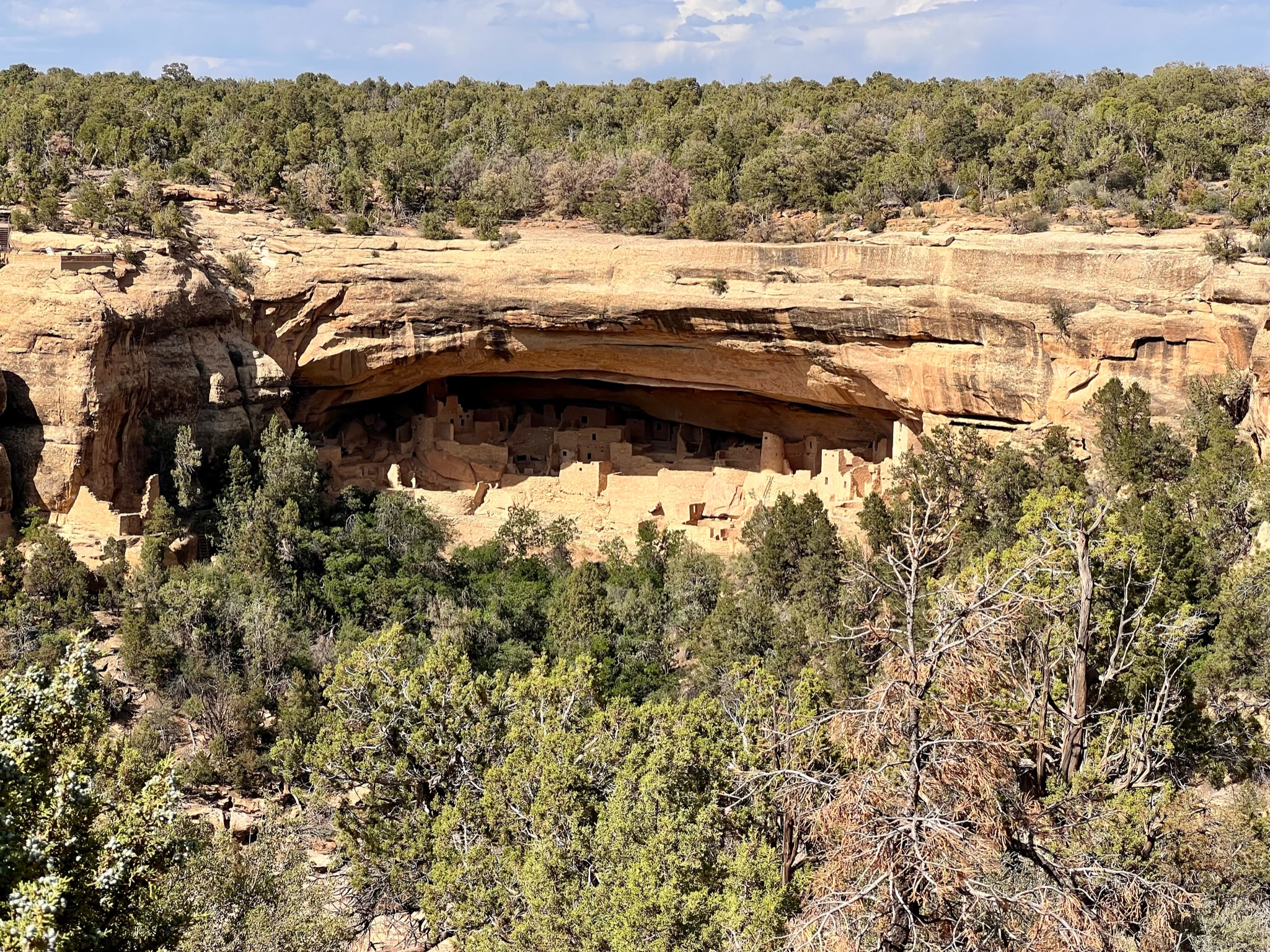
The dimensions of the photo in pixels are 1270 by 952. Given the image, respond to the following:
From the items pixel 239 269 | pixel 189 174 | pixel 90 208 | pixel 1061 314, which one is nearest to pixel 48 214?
pixel 90 208

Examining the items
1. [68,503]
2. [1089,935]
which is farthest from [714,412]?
[1089,935]

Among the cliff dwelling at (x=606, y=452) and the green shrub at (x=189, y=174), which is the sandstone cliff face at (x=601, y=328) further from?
the green shrub at (x=189, y=174)

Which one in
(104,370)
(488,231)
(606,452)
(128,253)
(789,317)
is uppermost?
(488,231)

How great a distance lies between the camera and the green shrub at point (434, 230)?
23.1 m

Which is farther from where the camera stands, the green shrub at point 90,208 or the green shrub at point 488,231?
the green shrub at point 488,231

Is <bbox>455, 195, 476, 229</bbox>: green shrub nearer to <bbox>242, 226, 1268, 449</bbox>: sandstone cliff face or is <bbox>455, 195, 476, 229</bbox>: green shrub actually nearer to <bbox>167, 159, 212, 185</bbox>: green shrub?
<bbox>242, 226, 1268, 449</bbox>: sandstone cliff face

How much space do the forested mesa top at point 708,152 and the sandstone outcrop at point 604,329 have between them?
2317 mm

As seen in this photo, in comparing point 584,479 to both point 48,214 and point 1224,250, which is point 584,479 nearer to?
point 48,214

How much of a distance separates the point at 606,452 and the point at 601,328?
3.19 meters

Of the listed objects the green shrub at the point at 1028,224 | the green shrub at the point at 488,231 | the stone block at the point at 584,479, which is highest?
the green shrub at the point at 1028,224

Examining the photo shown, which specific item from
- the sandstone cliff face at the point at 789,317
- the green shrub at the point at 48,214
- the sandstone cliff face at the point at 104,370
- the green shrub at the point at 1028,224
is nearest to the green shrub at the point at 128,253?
the sandstone cliff face at the point at 104,370

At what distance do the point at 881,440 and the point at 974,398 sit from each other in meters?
3.03

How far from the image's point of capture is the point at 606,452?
24.6 meters

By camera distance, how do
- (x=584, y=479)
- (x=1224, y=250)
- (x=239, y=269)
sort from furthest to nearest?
(x=584, y=479) < (x=239, y=269) < (x=1224, y=250)
